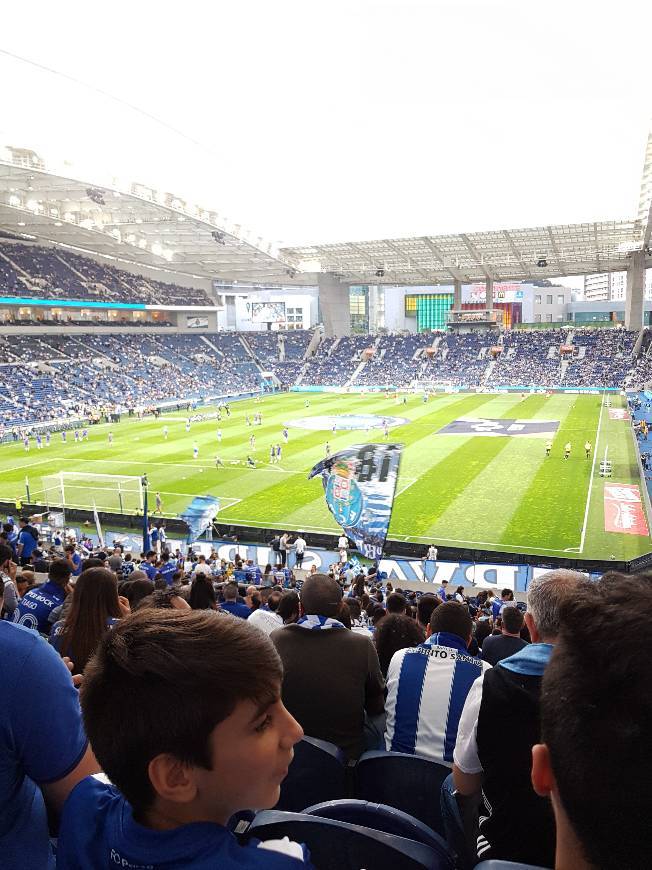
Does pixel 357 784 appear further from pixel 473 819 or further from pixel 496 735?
pixel 496 735

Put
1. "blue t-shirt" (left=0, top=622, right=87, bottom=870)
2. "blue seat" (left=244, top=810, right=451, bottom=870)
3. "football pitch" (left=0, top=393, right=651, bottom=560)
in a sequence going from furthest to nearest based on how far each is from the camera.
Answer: "football pitch" (left=0, top=393, right=651, bottom=560) < "blue t-shirt" (left=0, top=622, right=87, bottom=870) < "blue seat" (left=244, top=810, right=451, bottom=870)

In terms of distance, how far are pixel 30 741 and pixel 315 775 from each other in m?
1.61

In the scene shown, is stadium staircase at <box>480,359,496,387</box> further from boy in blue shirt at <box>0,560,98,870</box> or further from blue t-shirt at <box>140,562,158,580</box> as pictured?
boy in blue shirt at <box>0,560,98,870</box>

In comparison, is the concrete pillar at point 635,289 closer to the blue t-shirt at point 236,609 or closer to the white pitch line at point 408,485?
the white pitch line at point 408,485

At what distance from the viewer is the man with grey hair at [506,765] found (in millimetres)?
2738

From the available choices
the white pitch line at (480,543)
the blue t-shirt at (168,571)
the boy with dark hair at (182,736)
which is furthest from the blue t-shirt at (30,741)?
the white pitch line at (480,543)

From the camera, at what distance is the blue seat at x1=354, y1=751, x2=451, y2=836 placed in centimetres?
336

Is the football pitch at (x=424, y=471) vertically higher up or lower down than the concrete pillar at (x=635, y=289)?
lower down

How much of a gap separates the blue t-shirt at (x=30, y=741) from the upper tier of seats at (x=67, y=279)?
70202 millimetres

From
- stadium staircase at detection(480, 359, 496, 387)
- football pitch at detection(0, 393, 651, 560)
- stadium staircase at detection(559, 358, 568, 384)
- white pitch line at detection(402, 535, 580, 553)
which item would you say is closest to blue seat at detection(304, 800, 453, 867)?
football pitch at detection(0, 393, 651, 560)

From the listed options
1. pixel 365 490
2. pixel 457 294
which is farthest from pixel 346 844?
pixel 457 294

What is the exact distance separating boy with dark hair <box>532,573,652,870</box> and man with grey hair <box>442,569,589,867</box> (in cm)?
132

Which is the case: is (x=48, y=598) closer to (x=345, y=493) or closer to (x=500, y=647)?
(x=500, y=647)

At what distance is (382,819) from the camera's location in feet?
7.94
